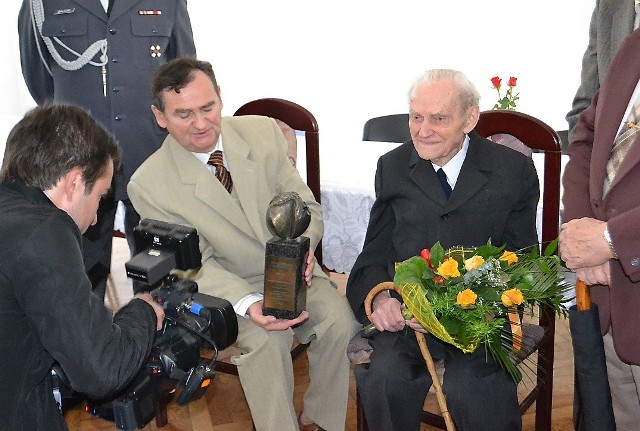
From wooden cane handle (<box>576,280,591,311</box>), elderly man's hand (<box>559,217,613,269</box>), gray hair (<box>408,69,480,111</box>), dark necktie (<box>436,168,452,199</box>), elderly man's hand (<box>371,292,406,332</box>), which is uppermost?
gray hair (<box>408,69,480,111</box>)

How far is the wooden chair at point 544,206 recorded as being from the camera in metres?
2.62

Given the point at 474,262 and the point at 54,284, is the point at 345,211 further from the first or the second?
the point at 54,284

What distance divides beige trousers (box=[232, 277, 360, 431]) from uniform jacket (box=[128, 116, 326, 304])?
0.15 meters

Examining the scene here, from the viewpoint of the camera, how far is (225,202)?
9.02ft

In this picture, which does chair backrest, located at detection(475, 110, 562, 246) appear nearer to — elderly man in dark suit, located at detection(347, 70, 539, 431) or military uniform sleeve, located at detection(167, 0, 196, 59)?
elderly man in dark suit, located at detection(347, 70, 539, 431)

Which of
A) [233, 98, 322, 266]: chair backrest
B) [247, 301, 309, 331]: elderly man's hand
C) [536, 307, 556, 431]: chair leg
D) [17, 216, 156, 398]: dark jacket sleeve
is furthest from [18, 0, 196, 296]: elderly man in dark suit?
[536, 307, 556, 431]: chair leg

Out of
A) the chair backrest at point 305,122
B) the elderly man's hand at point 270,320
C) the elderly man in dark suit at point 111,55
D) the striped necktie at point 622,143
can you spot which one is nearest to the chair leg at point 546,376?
the striped necktie at point 622,143

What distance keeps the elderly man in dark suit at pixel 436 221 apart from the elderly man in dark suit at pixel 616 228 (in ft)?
0.81

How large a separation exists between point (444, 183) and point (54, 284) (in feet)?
4.55

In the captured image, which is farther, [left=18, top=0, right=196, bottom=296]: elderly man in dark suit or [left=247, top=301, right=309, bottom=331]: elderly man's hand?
[left=18, top=0, right=196, bottom=296]: elderly man in dark suit

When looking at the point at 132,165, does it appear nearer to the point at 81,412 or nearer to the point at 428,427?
the point at 81,412

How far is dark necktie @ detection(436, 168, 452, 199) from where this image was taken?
8.48ft

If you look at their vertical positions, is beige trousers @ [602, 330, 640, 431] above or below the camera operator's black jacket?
below

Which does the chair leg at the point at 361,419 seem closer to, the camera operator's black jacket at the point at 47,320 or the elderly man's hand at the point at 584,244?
the elderly man's hand at the point at 584,244
